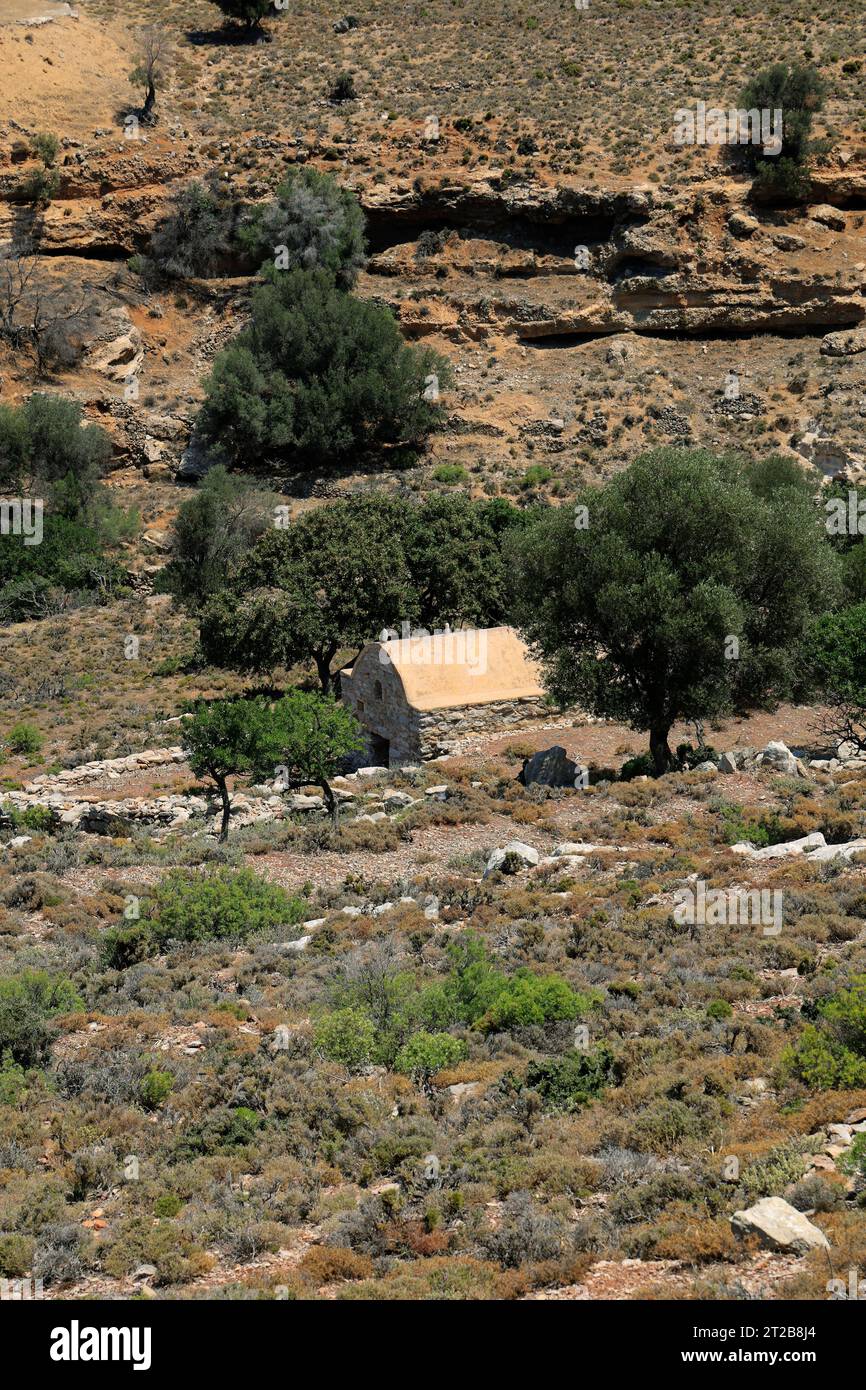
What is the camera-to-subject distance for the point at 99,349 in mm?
57094

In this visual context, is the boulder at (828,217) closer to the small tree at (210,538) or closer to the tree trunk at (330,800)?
the small tree at (210,538)

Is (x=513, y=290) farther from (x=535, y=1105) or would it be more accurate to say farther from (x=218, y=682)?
(x=535, y=1105)

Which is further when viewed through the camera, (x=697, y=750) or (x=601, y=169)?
(x=601, y=169)

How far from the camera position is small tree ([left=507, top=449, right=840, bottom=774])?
84.5 ft

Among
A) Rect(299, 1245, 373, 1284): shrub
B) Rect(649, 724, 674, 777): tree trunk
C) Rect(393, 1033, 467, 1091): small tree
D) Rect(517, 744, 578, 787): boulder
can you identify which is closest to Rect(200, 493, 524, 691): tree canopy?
Rect(517, 744, 578, 787): boulder

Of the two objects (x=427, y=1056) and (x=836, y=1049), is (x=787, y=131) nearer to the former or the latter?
(x=427, y=1056)

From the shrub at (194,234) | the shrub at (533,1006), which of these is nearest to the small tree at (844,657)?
the shrub at (533,1006)

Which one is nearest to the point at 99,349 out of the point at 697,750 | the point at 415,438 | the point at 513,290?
the point at 415,438

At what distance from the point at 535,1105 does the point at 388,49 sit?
228 feet

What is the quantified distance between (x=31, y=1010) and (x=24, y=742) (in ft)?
66.8

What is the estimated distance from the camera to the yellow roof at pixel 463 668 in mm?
30125

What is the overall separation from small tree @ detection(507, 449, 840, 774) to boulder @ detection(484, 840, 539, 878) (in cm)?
664

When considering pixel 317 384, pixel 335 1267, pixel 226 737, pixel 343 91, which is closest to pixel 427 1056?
pixel 335 1267

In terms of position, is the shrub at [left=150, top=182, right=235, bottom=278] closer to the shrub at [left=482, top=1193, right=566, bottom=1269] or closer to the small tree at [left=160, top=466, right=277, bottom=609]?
the small tree at [left=160, top=466, right=277, bottom=609]
